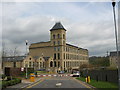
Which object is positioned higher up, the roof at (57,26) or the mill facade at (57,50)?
the roof at (57,26)

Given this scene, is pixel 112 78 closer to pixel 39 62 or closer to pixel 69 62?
pixel 39 62

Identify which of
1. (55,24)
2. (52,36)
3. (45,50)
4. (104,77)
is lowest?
(104,77)

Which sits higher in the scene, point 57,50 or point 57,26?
A: point 57,26

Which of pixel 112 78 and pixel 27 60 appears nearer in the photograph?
pixel 112 78

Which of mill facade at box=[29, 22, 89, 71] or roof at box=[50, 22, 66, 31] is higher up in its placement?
roof at box=[50, 22, 66, 31]

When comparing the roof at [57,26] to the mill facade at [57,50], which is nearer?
the mill facade at [57,50]

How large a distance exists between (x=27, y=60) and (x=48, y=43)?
21008 millimetres

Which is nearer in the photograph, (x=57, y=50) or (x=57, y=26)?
(x=57, y=50)

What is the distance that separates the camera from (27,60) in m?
80.1

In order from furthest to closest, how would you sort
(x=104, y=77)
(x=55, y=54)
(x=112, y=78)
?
(x=55, y=54)
(x=104, y=77)
(x=112, y=78)

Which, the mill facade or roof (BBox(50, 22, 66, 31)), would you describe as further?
roof (BBox(50, 22, 66, 31))

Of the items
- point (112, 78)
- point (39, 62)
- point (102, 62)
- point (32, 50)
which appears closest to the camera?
point (112, 78)

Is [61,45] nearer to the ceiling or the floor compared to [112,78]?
nearer to the ceiling

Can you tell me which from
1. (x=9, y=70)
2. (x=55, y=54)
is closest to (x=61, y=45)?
(x=55, y=54)
